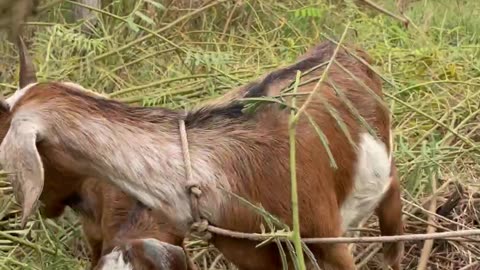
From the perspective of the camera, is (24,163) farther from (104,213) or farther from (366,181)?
(366,181)

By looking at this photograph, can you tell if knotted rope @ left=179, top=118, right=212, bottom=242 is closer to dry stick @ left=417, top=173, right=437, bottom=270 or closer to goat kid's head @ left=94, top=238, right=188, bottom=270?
goat kid's head @ left=94, top=238, right=188, bottom=270

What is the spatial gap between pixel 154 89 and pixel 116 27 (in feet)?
1.96

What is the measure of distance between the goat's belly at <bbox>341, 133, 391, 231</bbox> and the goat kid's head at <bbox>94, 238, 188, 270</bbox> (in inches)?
30.2

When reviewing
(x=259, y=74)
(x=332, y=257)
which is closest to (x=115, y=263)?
(x=332, y=257)

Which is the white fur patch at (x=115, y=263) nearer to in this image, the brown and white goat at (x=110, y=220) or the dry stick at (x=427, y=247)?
the brown and white goat at (x=110, y=220)

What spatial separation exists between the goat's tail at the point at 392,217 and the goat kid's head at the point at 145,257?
1183mm

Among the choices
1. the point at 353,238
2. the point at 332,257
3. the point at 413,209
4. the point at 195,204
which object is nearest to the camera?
the point at 353,238

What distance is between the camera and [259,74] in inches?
179

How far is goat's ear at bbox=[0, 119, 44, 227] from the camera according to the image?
2.42 meters

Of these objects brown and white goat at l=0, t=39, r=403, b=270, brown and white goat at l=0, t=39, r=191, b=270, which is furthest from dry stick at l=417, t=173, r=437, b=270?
brown and white goat at l=0, t=39, r=191, b=270

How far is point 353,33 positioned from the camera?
5.56m

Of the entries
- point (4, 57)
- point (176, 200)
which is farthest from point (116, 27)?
point (176, 200)

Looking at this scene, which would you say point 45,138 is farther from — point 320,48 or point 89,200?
point 320,48

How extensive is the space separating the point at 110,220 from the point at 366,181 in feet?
2.94
